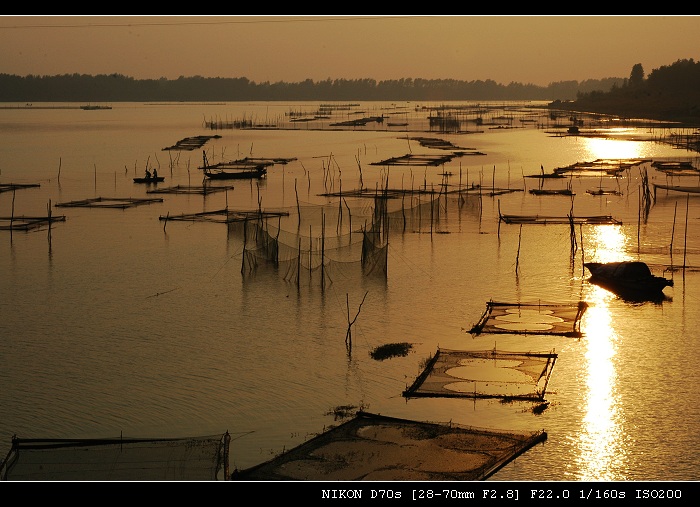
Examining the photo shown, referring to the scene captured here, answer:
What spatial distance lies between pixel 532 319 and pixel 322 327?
329cm

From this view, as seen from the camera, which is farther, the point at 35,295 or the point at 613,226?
the point at 613,226

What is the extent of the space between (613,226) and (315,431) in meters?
15.8

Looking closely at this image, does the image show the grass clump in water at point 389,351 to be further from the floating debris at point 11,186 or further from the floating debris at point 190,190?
the floating debris at point 11,186

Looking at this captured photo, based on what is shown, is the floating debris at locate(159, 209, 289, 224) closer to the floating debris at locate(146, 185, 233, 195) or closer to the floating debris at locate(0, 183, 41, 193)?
the floating debris at locate(146, 185, 233, 195)

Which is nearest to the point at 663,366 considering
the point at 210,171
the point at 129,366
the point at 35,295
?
the point at 129,366

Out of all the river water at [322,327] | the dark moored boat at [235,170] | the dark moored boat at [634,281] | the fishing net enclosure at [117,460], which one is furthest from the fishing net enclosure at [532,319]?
the dark moored boat at [235,170]

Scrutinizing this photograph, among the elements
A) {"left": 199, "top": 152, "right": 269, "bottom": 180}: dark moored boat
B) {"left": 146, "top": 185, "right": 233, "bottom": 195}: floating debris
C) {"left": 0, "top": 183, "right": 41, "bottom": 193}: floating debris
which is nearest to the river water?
{"left": 146, "top": 185, "right": 233, "bottom": 195}: floating debris

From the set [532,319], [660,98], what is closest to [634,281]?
[532,319]

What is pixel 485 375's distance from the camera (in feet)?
36.7

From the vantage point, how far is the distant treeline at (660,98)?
71.5 meters

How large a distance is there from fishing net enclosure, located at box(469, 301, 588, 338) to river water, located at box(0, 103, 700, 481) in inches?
8.4

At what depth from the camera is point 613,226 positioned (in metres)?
23.5

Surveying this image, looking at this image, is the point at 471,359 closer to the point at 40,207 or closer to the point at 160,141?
the point at 40,207
